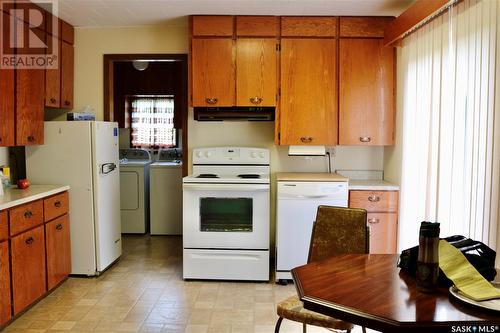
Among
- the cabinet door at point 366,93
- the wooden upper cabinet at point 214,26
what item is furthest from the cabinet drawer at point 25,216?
the cabinet door at point 366,93

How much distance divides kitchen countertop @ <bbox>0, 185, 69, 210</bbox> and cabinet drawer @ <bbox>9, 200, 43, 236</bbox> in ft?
0.15

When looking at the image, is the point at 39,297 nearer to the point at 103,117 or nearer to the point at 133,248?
the point at 133,248

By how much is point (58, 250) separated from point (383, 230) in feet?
9.25

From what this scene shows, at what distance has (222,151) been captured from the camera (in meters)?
4.17

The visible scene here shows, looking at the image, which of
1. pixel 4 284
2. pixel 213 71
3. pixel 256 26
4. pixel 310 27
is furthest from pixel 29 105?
pixel 310 27

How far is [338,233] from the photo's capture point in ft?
7.85

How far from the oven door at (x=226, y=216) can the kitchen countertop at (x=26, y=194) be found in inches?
42.6

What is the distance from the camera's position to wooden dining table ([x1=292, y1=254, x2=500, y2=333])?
1.26 meters

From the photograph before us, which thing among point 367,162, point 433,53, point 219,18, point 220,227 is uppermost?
point 219,18

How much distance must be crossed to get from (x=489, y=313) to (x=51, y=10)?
13.0 ft

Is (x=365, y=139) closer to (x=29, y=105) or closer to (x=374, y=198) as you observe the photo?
(x=374, y=198)

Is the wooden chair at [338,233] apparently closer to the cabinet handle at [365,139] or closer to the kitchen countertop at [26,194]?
the cabinet handle at [365,139]

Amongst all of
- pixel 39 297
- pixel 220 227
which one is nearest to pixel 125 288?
pixel 39 297

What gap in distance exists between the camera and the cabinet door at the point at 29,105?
333cm
